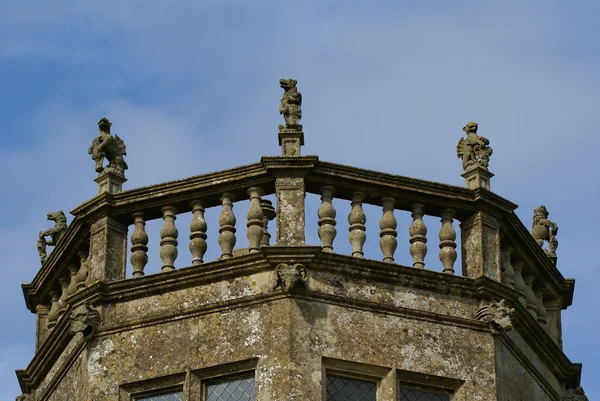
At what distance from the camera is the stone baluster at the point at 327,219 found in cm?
2823

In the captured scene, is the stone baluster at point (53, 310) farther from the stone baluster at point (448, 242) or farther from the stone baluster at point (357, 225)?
the stone baluster at point (448, 242)

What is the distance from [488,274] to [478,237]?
538 millimetres

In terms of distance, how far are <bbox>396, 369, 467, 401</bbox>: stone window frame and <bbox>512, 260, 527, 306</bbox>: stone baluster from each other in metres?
2.22

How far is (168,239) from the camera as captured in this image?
28734 mm

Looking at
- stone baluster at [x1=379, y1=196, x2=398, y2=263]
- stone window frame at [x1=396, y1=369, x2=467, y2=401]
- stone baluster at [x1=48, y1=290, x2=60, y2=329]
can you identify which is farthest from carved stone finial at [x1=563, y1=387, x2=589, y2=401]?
stone baluster at [x1=48, y1=290, x2=60, y2=329]

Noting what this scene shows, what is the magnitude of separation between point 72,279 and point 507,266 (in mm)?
5793

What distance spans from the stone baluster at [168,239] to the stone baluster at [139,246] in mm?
287

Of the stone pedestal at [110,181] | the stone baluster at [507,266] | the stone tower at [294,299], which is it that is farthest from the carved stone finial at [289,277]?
the stone baluster at [507,266]

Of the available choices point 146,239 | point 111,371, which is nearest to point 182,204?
point 146,239

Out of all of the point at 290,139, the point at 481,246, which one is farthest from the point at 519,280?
the point at 290,139

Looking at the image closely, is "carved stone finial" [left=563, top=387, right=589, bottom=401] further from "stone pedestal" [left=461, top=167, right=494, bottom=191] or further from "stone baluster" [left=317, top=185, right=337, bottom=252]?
"stone baluster" [left=317, top=185, right=337, bottom=252]

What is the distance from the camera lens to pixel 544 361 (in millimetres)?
29906

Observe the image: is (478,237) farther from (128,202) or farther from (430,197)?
(128,202)

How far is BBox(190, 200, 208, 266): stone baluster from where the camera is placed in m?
28.5
